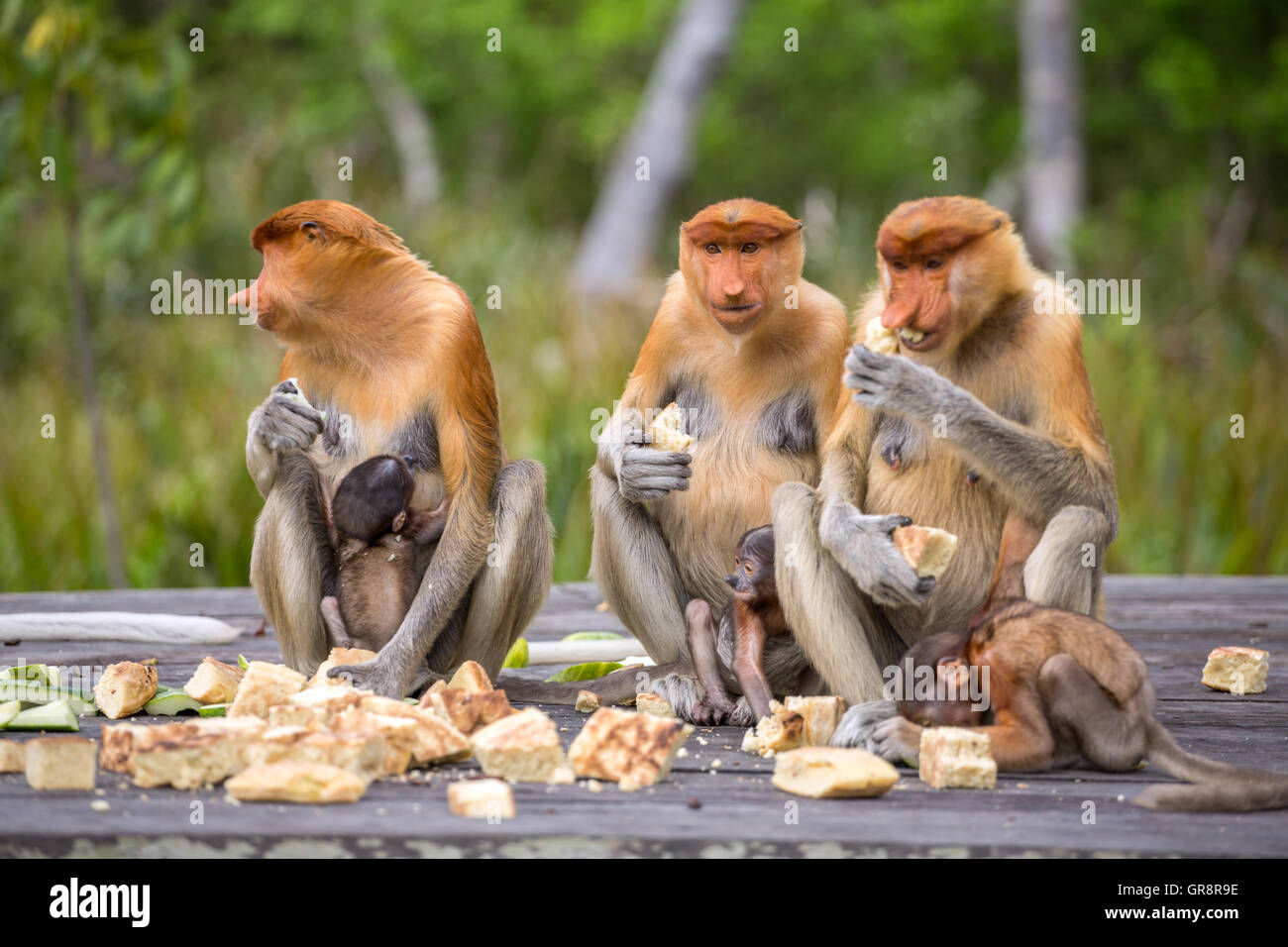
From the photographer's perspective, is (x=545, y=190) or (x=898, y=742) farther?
(x=545, y=190)

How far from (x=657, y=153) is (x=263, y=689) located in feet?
33.1

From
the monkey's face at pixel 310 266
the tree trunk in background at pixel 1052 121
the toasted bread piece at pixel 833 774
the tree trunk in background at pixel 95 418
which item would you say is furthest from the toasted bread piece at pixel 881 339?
the tree trunk in background at pixel 1052 121

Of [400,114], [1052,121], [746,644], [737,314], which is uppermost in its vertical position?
[400,114]

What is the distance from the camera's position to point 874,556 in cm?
309

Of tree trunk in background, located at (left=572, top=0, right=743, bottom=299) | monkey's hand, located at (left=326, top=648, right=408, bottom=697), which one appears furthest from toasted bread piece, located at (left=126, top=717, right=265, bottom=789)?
tree trunk in background, located at (left=572, top=0, right=743, bottom=299)

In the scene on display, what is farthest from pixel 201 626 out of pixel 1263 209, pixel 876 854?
pixel 1263 209

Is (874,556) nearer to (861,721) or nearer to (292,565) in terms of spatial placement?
(861,721)

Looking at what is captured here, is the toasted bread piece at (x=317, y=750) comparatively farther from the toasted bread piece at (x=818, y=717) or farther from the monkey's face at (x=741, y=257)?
the monkey's face at (x=741, y=257)

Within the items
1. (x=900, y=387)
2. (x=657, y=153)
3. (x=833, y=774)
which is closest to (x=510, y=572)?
(x=900, y=387)

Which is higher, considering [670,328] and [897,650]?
[670,328]

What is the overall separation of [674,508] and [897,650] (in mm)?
708

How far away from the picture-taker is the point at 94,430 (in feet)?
18.8

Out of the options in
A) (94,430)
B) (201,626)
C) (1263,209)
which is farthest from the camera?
(1263,209)

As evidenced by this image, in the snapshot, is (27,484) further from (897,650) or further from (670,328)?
(897,650)
